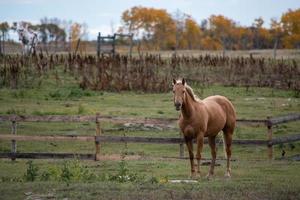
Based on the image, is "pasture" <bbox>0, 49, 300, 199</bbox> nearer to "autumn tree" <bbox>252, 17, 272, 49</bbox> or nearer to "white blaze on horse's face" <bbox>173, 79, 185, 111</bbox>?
"white blaze on horse's face" <bbox>173, 79, 185, 111</bbox>

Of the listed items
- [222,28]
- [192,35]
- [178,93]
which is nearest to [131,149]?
[178,93]

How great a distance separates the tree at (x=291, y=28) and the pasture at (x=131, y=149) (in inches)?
2538

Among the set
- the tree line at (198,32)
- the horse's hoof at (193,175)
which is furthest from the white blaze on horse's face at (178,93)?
the tree line at (198,32)

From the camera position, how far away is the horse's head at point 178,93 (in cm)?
1367

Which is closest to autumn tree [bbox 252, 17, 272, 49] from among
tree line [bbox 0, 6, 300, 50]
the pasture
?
tree line [bbox 0, 6, 300, 50]

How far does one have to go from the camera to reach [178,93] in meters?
13.8

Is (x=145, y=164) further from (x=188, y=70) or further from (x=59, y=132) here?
(x=188, y=70)

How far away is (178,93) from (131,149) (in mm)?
6266

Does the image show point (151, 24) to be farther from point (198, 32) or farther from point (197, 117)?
point (197, 117)

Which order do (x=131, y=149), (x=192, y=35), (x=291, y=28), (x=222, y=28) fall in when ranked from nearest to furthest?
(x=131, y=149)
(x=291, y=28)
(x=192, y=35)
(x=222, y=28)

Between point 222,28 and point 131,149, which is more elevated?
point 222,28

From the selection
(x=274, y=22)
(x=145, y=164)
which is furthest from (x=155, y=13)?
(x=145, y=164)

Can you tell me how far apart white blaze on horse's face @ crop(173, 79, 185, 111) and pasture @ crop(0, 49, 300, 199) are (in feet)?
5.43

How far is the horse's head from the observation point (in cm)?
1367
